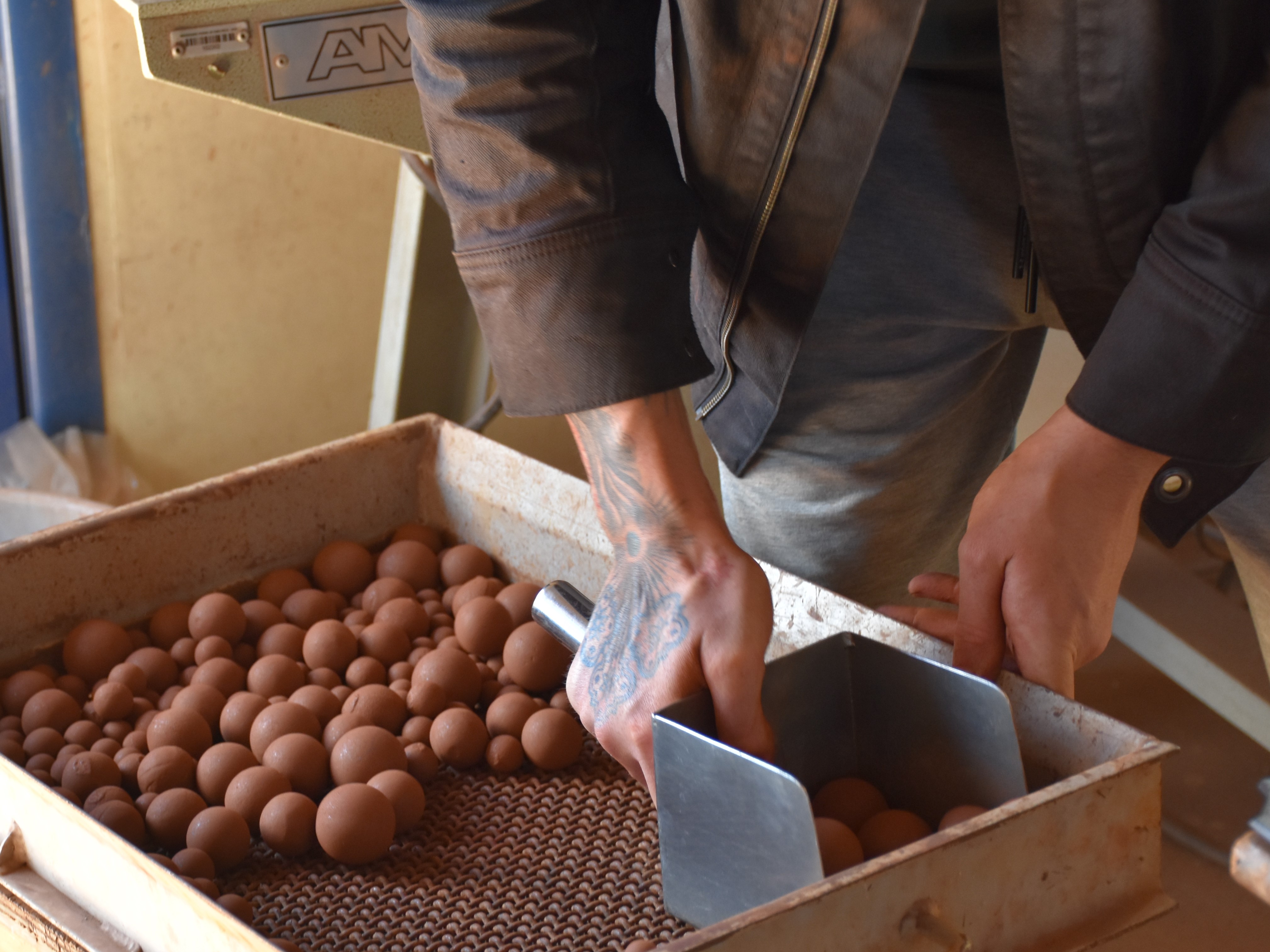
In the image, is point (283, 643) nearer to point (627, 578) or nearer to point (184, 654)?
point (184, 654)

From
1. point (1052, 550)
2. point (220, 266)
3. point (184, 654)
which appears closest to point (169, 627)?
point (184, 654)

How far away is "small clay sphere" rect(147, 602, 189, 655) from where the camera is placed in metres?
1.18

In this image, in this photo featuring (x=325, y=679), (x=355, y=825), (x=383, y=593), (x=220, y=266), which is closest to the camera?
(x=355, y=825)

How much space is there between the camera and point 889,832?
0.82 m

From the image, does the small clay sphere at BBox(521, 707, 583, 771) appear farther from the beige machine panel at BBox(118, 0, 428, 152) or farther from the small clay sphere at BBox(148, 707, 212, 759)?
the beige machine panel at BBox(118, 0, 428, 152)

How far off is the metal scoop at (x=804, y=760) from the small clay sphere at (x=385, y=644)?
0.85 feet

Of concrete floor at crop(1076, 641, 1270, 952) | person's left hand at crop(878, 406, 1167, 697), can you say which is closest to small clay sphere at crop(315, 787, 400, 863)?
person's left hand at crop(878, 406, 1167, 697)

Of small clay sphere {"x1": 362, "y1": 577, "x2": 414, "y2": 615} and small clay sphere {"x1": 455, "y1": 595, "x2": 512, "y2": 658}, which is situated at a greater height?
small clay sphere {"x1": 455, "y1": 595, "x2": 512, "y2": 658}

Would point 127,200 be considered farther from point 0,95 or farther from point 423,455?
point 423,455

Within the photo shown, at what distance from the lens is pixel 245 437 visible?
94.0 inches

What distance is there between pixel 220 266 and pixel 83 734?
4.60ft

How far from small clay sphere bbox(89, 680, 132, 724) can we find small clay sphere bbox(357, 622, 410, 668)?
209mm

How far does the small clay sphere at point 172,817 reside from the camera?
3.04 ft

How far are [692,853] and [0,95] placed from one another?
70.0 inches
